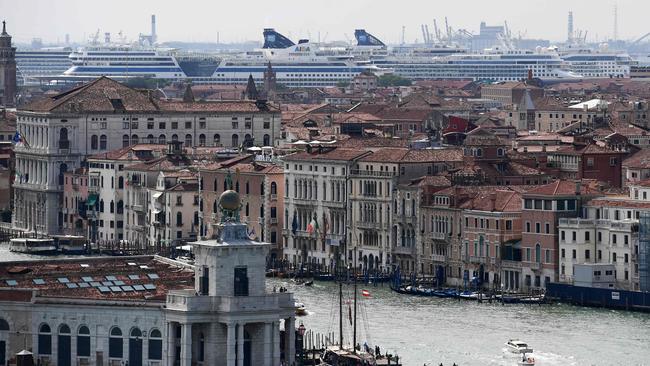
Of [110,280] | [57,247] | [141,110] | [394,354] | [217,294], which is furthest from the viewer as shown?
[141,110]

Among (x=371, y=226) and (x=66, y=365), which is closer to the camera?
(x=66, y=365)

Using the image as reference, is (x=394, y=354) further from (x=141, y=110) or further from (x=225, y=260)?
(x=141, y=110)

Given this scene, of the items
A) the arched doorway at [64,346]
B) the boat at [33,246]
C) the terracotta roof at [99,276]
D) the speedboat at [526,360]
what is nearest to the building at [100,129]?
the boat at [33,246]

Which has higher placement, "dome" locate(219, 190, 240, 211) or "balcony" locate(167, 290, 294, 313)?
"dome" locate(219, 190, 240, 211)

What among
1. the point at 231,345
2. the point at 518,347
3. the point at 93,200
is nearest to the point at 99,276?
the point at 231,345

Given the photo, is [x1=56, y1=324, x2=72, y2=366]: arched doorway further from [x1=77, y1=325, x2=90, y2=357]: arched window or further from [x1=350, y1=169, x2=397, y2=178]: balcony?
[x1=350, y1=169, x2=397, y2=178]: balcony

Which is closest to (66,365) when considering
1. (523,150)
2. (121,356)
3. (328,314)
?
(121,356)

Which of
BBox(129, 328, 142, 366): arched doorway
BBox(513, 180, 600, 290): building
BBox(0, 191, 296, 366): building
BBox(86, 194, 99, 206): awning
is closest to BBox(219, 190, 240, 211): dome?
BBox(0, 191, 296, 366): building
